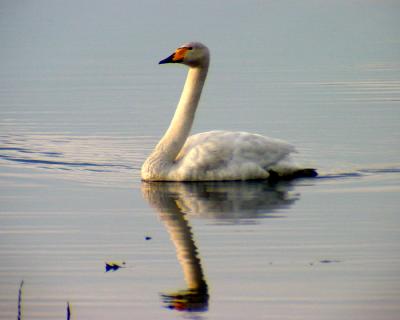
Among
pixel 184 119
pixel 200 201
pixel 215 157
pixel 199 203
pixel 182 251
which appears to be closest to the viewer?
pixel 182 251

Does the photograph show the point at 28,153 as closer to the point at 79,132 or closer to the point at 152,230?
the point at 79,132

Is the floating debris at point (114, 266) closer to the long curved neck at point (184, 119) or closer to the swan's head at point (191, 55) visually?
the long curved neck at point (184, 119)

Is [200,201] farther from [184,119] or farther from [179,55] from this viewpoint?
[179,55]

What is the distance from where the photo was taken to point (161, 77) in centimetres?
3042

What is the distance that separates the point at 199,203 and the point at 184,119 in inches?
91.8

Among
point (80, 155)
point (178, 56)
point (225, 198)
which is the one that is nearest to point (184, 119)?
point (178, 56)

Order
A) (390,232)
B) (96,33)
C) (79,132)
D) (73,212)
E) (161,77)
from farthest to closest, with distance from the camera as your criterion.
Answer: (96,33)
(161,77)
(79,132)
(73,212)
(390,232)

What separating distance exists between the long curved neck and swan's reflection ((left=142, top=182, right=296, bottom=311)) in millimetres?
452

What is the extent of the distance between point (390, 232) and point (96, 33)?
41.8 meters

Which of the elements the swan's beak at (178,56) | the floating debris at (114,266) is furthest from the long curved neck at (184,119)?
the floating debris at (114,266)

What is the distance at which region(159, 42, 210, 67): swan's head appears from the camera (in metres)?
16.2

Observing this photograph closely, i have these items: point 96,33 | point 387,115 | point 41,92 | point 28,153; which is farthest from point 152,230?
→ point 96,33

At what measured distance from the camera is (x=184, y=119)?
53.3 ft

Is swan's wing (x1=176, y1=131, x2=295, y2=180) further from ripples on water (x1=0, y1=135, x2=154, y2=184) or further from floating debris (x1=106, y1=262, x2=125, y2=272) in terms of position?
floating debris (x1=106, y1=262, x2=125, y2=272)
